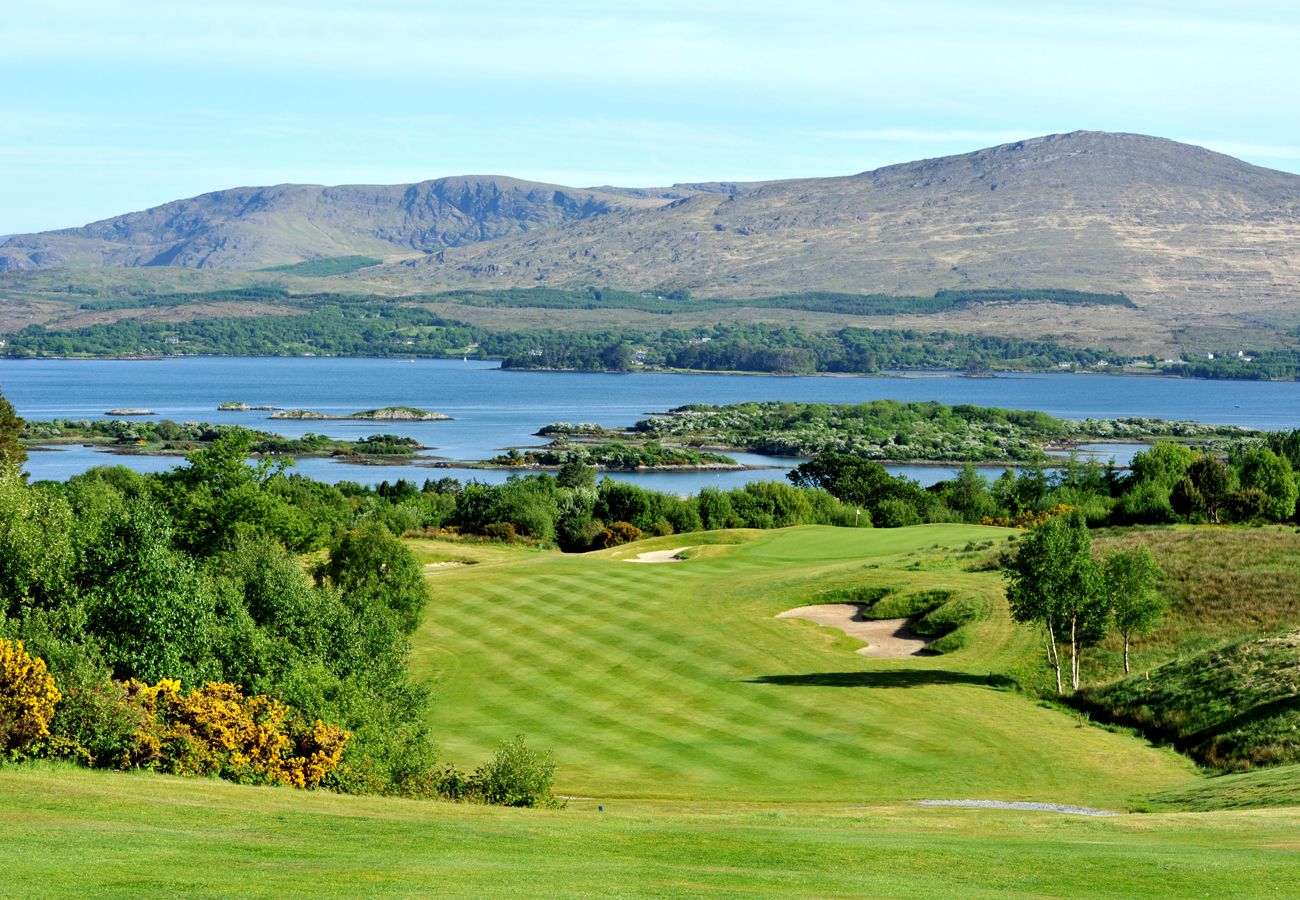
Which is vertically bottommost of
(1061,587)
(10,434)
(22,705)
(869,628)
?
(869,628)

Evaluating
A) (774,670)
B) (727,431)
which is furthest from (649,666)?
(727,431)

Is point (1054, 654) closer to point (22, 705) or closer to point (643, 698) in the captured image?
point (643, 698)

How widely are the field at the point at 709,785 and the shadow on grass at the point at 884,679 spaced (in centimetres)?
15

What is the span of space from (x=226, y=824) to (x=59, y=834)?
240 cm

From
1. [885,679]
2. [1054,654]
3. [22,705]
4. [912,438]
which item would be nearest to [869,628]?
[885,679]

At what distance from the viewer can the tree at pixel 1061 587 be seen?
40938mm

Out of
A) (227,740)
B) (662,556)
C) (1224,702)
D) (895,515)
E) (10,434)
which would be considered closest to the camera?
(227,740)

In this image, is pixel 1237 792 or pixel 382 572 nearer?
pixel 1237 792

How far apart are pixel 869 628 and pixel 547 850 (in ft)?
107

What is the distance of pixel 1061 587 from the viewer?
41.1 metres

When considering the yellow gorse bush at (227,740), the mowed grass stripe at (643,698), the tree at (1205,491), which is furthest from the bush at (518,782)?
the tree at (1205,491)

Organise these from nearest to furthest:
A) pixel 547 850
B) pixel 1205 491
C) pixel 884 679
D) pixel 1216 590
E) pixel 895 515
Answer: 1. pixel 547 850
2. pixel 884 679
3. pixel 1216 590
4. pixel 1205 491
5. pixel 895 515

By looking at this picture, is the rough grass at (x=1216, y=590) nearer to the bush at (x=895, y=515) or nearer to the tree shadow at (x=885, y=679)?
the tree shadow at (x=885, y=679)

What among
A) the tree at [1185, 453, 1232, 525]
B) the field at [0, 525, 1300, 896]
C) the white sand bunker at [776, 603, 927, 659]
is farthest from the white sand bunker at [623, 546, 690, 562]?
the tree at [1185, 453, 1232, 525]
